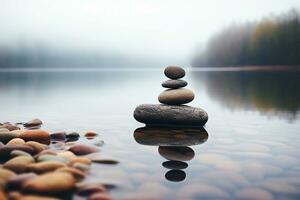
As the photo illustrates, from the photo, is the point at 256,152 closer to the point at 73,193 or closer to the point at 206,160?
the point at 206,160

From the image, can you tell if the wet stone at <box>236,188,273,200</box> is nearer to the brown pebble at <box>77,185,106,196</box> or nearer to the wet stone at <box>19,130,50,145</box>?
the brown pebble at <box>77,185,106,196</box>

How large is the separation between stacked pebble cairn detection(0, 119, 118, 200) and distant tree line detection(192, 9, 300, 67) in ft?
269

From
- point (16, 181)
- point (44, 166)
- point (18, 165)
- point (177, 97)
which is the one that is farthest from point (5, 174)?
point (177, 97)

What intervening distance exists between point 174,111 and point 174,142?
2.71 m

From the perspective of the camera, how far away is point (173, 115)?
11.6 metres

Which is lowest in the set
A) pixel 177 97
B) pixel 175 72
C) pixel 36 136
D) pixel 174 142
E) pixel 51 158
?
pixel 51 158

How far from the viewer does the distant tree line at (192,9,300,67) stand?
3273 inches

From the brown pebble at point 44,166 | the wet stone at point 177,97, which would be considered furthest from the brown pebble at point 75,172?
the wet stone at point 177,97

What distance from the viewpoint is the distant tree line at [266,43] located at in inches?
3273

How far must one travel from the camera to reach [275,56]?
282 ft

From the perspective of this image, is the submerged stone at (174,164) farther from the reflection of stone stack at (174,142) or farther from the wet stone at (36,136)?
the wet stone at (36,136)

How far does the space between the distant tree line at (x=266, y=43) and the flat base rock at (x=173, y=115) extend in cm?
7666

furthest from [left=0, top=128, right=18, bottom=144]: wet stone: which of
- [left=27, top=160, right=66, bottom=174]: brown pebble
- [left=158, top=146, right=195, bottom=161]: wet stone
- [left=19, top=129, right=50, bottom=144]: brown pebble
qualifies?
[left=158, top=146, right=195, bottom=161]: wet stone

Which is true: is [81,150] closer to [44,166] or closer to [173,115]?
[44,166]
